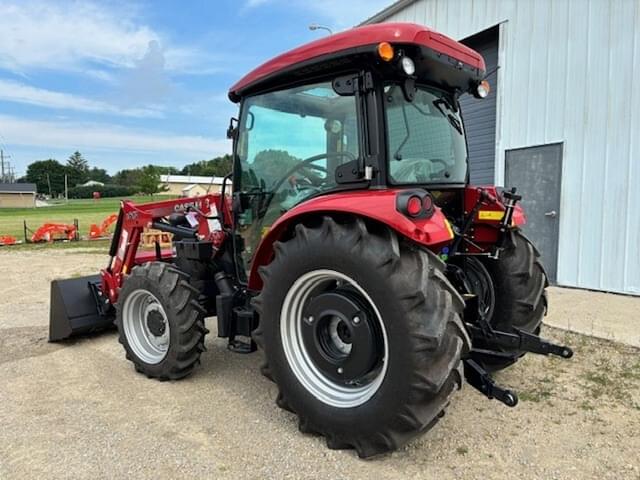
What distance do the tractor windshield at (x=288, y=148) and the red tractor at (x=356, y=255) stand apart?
0.01 metres

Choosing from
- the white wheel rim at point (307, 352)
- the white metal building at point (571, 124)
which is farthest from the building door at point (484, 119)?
the white wheel rim at point (307, 352)

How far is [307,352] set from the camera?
3.03 m

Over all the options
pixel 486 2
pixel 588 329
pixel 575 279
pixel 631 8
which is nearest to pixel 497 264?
pixel 588 329

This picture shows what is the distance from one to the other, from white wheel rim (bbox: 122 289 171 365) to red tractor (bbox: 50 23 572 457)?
12 mm

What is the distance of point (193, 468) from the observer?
266 centimetres

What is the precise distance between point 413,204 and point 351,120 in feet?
2.53

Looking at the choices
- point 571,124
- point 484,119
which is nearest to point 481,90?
point 571,124

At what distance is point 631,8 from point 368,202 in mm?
5972

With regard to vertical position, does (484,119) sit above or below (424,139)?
above

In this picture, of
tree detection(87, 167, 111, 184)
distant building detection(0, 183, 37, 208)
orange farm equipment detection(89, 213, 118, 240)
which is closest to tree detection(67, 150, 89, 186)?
tree detection(87, 167, 111, 184)

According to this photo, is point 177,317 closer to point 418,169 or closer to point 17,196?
point 418,169

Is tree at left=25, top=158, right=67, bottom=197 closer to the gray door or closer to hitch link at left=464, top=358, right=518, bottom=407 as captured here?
the gray door

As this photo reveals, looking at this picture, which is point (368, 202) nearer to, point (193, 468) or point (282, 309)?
point (282, 309)

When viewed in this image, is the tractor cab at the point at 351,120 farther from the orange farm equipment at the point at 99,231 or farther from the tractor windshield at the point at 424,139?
the orange farm equipment at the point at 99,231
